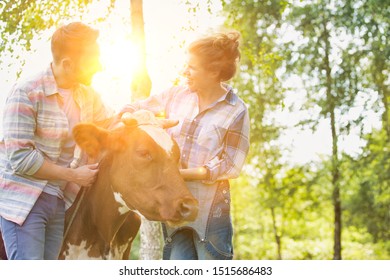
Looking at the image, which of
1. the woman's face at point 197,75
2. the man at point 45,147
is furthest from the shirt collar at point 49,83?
the woman's face at point 197,75

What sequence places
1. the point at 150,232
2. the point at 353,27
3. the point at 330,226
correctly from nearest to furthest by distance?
1. the point at 150,232
2. the point at 353,27
3. the point at 330,226

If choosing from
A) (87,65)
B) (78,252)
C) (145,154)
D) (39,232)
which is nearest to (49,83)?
(87,65)

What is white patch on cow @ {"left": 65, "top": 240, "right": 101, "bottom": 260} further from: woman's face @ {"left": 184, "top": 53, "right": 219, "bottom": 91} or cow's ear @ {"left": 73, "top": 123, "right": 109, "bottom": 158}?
woman's face @ {"left": 184, "top": 53, "right": 219, "bottom": 91}

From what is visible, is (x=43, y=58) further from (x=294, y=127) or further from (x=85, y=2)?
(x=294, y=127)

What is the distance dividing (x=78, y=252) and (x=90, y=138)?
1.85 ft

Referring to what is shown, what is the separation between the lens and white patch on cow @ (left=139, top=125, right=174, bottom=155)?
2574 millimetres

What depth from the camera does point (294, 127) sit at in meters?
6.97

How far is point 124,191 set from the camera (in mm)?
2639

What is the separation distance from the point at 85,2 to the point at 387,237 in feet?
20.9

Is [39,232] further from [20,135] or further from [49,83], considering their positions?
[49,83]

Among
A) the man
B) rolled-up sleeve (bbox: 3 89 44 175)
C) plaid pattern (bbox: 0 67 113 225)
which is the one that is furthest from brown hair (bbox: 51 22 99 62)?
rolled-up sleeve (bbox: 3 89 44 175)

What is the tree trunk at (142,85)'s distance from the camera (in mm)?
3691

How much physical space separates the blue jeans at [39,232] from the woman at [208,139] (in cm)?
54

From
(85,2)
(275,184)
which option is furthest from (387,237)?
(85,2)
